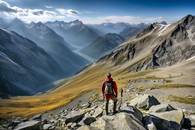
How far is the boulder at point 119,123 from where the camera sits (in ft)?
118

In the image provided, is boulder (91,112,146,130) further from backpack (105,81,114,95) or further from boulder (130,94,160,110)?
boulder (130,94,160,110)

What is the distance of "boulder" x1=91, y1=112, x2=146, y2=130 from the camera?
1420 inches

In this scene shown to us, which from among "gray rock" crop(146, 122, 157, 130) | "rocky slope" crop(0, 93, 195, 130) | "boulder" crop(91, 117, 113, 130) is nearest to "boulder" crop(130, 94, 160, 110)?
"rocky slope" crop(0, 93, 195, 130)

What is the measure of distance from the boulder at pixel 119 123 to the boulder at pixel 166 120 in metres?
3.03

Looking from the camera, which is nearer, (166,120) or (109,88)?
(109,88)

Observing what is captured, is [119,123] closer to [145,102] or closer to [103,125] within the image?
[103,125]

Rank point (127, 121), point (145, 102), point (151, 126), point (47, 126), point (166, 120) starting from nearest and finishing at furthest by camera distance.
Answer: point (127, 121)
point (151, 126)
point (166, 120)
point (47, 126)
point (145, 102)

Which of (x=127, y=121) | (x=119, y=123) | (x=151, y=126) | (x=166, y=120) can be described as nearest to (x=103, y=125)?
(x=119, y=123)

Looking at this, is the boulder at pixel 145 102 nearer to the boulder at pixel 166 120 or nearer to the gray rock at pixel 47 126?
→ the boulder at pixel 166 120

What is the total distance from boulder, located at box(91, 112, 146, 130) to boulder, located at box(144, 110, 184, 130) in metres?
3.03

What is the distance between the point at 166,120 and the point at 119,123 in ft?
24.2

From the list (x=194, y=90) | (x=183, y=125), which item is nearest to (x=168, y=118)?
(x=183, y=125)

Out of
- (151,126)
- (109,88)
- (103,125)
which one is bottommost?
(151,126)

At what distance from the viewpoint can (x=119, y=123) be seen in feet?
120
